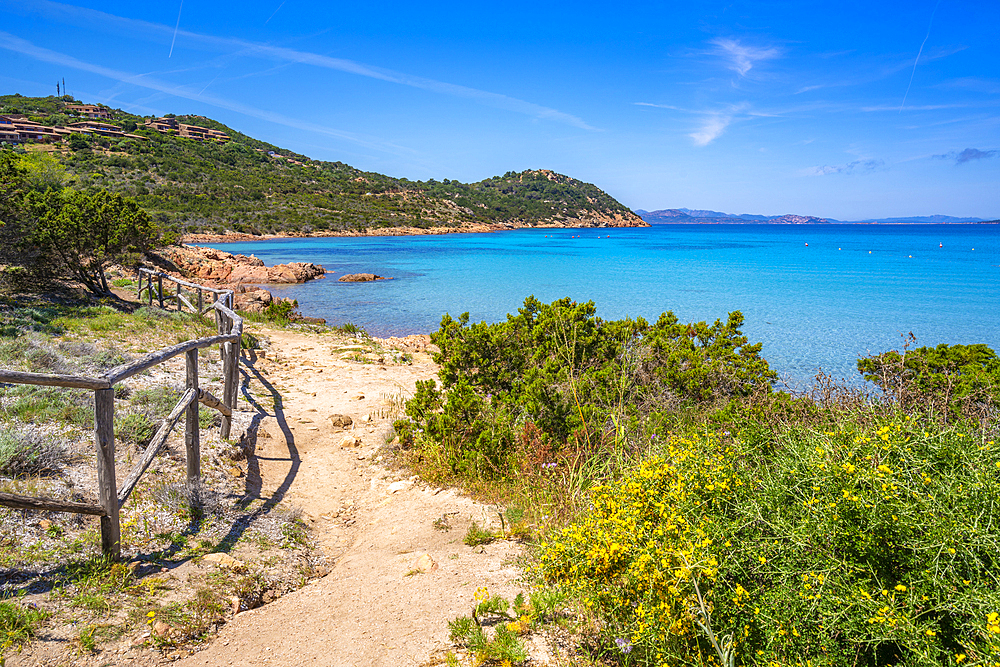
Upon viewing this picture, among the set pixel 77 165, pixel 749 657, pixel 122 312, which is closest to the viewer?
pixel 749 657

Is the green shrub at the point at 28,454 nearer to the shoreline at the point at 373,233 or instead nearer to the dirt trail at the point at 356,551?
the dirt trail at the point at 356,551

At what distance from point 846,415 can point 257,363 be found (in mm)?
10491

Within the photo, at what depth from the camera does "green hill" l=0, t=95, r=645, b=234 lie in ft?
198

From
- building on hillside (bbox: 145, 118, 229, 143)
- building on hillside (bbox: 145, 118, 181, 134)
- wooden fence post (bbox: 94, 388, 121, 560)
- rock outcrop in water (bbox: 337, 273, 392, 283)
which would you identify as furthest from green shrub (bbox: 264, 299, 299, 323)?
building on hillside (bbox: 145, 118, 181, 134)

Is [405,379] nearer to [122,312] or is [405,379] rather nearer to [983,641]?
[122,312]

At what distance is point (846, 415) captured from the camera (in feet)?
13.2

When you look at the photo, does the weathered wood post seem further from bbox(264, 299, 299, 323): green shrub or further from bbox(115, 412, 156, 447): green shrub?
bbox(264, 299, 299, 323): green shrub

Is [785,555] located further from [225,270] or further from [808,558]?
[225,270]

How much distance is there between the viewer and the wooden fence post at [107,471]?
11.9 feet

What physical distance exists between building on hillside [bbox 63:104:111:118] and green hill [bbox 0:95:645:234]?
1578 millimetres

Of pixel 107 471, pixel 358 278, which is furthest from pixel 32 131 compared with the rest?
pixel 107 471

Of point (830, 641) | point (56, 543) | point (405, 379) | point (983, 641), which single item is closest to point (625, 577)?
point (830, 641)

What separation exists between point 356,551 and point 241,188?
82.0 metres

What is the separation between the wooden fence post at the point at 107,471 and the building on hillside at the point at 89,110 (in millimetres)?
136414
